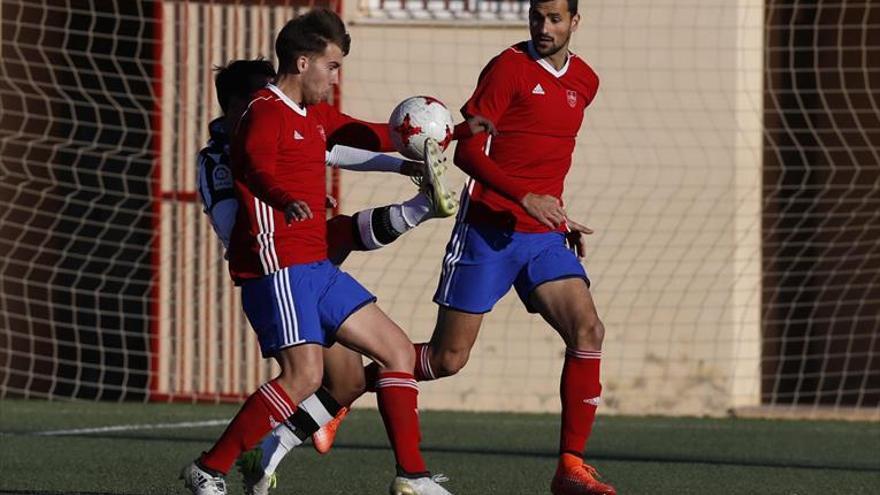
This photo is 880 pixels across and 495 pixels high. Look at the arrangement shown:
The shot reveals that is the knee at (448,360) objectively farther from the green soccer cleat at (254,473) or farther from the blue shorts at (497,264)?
the green soccer cleat at (254,473)

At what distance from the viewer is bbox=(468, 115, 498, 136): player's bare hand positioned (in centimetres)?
660

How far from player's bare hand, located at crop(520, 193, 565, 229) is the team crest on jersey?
1.03m

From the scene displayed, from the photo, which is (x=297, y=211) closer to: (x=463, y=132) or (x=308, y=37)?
(x=308, y=37)

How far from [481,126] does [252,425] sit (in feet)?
4.71

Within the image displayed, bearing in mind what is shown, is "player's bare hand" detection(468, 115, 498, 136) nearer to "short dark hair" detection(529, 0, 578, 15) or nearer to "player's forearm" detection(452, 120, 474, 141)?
"player's forearm" detection(452, 120, 474, 141)

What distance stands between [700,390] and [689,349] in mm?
263

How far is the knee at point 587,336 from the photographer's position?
21.7 feet

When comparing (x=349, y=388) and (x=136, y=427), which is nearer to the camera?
(x=349, y=388)

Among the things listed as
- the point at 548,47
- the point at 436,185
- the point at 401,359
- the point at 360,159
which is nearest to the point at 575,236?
the point at 548,47

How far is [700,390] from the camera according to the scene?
11.4 metres

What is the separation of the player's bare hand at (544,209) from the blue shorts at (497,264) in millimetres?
346

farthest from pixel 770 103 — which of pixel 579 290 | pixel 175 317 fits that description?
pixel 579 290

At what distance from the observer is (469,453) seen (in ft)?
28.8

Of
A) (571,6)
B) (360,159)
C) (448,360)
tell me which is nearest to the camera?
(360,159)
